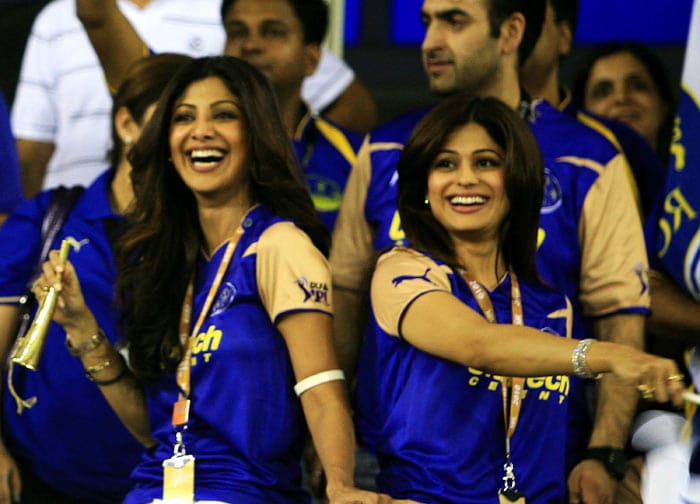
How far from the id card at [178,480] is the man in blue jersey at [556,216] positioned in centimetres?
49

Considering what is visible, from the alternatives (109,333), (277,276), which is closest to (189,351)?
(277,276)

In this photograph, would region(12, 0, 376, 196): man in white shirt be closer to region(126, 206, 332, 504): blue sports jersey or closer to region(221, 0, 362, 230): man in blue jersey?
region(221, 0, 362, 230): man in blue jersey

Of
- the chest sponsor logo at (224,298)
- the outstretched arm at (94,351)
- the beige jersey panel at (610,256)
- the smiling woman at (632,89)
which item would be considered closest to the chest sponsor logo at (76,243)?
the outstretched arm at (94,351)

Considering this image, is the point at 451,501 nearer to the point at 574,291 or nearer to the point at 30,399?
the point at 574,291

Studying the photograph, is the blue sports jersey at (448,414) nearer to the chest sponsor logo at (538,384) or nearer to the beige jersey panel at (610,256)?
the chest sponsor logo at (538,384)

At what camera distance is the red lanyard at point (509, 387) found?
3490mm

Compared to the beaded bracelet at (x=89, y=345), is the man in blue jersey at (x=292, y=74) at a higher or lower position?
higher

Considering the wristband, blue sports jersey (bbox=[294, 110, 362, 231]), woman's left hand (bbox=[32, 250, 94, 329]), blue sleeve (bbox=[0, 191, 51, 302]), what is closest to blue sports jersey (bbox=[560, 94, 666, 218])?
blue sports jersey (bbox=[294, 110, 362, 231])

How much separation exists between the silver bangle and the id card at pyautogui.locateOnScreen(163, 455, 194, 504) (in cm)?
93

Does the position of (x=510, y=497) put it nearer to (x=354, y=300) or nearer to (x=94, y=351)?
(x=354, y=300)

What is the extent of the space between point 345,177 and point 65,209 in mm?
1030

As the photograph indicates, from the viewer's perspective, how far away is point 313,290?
358 centimetres

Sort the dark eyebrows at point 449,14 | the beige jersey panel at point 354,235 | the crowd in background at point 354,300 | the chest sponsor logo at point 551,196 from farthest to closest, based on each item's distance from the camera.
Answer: the dark eyebrows at point 449,14 < the beige jersey panel at point 354,235 < the chest sponsor logo at point 551,196 < the crowd in background at point 354,300

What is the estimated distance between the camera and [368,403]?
3.74 meters
